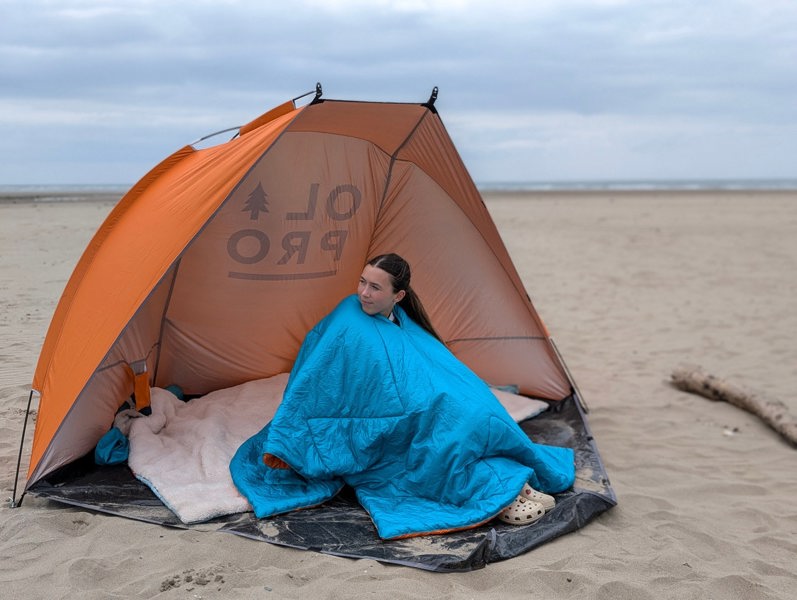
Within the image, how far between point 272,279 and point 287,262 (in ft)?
0.45

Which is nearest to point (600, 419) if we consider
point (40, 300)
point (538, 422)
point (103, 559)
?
point (538, 422)

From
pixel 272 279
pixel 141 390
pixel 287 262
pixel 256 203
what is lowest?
pixel 141 390

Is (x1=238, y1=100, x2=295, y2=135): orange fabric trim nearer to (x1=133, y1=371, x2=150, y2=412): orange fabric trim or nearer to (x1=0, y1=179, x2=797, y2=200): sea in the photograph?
(x1=133, y1=371, x2=150, y2=412): orange fabric trim

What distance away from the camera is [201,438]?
3.95m

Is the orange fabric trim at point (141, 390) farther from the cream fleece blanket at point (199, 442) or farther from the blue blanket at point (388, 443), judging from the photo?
the blue blanket at point (388, 443)

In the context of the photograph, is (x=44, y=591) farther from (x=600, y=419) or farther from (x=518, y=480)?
(x=600, y=419)

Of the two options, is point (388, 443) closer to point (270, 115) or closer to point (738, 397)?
point (270, 115)

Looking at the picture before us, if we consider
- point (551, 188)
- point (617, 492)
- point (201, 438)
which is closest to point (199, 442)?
point (201, 438)

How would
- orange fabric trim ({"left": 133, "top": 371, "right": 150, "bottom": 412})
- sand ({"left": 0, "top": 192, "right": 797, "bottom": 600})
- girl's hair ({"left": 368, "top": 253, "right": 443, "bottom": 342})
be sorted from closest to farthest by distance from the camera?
sand ({"left": 0, "top": 192, "right": 797, "bottom": 600}) < girl's hair ({"left": 368, "top": 253, "right": 443, "bottom": 342}) < orange fabric trim ({"left": 133, "top": 371, "right": 150, "bottom": 412})

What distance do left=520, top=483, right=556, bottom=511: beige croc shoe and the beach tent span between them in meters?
0.07

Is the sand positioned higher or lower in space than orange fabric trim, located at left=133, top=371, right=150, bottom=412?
lower

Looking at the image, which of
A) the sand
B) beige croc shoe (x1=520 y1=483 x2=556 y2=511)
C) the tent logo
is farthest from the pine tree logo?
beige croc shoe (x1=520 y1=483 x2=556 y2=511)

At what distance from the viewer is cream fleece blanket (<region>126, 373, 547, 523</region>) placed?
3.31 metres

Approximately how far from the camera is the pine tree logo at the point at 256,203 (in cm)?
432
